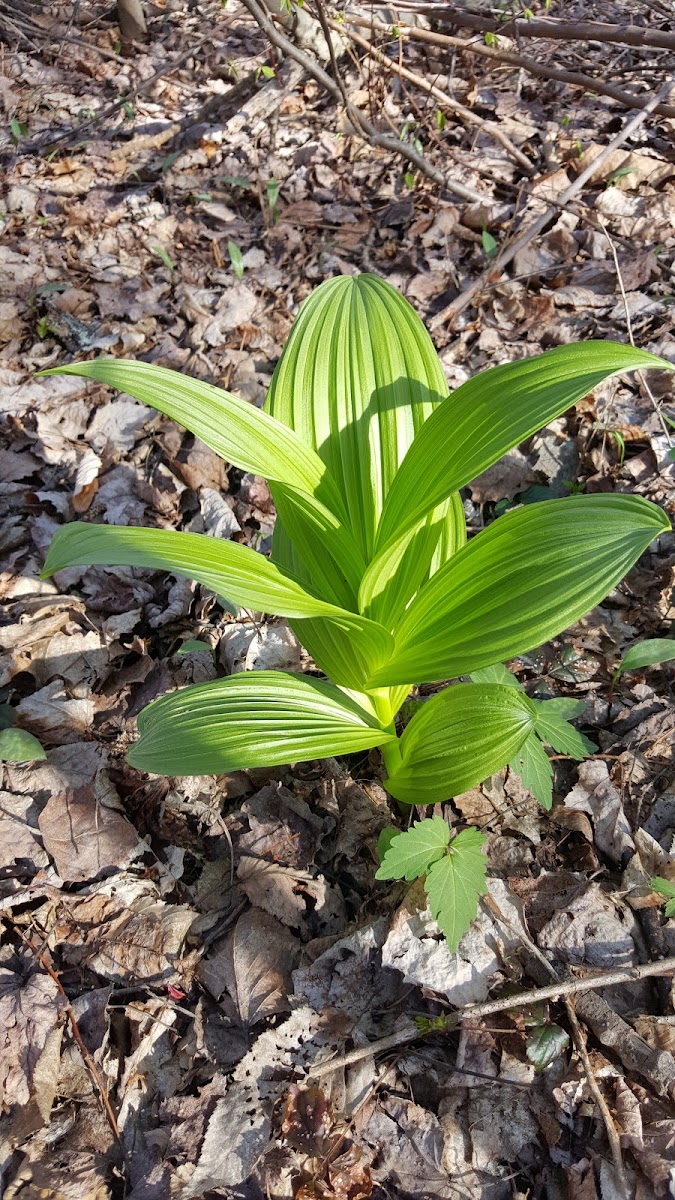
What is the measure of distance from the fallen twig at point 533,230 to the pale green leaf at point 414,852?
2.17 meters

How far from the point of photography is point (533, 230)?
3.11 metres

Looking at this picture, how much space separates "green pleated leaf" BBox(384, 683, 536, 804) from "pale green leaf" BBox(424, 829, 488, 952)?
11 centimetres

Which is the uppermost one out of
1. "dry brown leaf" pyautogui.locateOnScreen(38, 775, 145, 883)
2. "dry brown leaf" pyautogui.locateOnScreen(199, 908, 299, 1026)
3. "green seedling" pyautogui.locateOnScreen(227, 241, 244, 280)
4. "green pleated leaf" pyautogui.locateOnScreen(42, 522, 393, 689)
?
"green seedling" pyautogui.locateOnScreen(227, 241, 244, 280)

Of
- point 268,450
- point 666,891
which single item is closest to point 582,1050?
point 666,891

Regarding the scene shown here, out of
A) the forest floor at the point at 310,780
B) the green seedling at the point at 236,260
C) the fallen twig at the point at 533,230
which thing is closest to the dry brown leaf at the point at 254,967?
the forest floor at the point at 310,780

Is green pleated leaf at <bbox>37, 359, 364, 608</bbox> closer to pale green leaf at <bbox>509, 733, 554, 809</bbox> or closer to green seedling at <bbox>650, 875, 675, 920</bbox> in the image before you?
pale green leaf at <bbox>509, 733, 554, 809</bbox>

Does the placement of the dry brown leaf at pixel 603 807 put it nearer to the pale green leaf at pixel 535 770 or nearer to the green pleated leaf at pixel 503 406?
the pale green leaf at pixel 535 770

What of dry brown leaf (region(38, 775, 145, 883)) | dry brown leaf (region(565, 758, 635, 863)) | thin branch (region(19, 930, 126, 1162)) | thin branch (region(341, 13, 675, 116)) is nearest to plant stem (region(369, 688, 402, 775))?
dry brown leaf (region(565, 758, 635, 863))

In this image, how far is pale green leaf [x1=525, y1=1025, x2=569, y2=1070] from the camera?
1382mm

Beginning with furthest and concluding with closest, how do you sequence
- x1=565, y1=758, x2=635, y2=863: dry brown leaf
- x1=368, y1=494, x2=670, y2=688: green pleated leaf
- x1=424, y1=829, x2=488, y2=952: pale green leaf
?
1. x1=565, y1=758, x2=635, y2=863: dry brown leaf
2. x1=424, y1=829, x2=488, y2=952: pale green leaf
3. x1=368, y1=494, x2=670, y2=688: green pleated leaf

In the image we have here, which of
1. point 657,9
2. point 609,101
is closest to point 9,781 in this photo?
point 609,101

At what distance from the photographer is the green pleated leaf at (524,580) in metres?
1.22

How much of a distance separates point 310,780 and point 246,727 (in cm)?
44

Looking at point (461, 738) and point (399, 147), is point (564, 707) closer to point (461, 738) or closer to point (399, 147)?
point (461, 738)
